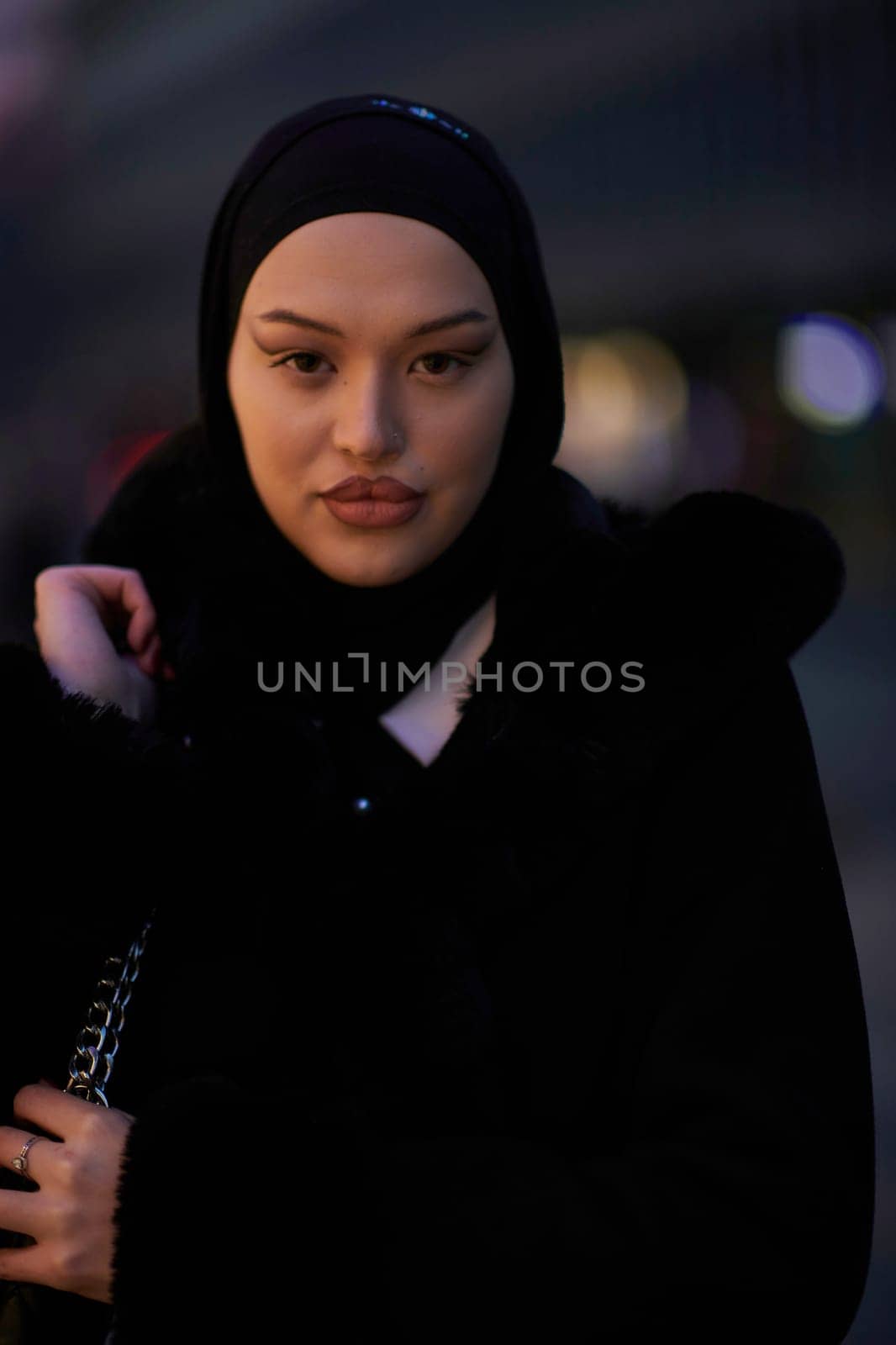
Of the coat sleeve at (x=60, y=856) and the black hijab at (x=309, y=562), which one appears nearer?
the coat sleeve at (x=60, y=856)

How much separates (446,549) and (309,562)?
16 cm

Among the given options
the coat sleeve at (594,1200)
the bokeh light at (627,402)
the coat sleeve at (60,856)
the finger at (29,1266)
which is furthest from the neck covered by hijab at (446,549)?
the bokeh light at (627,402)

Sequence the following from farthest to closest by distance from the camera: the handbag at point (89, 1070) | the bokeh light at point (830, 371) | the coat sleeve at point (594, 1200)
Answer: the bokeh light at point (830, 371)
the handbag at point (89, 1070)
the coat sleeve at point (594, 1200)

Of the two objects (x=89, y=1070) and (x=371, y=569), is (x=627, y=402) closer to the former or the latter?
(x=371, y=569)

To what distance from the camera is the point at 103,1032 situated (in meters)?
1.26

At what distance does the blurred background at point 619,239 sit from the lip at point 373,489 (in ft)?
6.95

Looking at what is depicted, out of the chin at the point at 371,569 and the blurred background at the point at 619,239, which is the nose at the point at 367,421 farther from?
the blurred background at the point at 619,239

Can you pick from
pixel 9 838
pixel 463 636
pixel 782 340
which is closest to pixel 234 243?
pixel 463 636

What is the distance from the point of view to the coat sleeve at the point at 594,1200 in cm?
110

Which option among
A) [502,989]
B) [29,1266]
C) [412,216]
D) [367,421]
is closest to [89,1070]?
[29,1266]

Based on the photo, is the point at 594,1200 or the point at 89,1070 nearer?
the point at 594,1200

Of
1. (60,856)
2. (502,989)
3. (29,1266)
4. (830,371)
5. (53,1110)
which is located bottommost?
(29,1266)

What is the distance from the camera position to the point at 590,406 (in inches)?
706

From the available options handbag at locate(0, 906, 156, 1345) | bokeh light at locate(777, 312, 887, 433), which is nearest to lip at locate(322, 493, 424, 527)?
handbag at locate(0, 906, 156, 1345)
